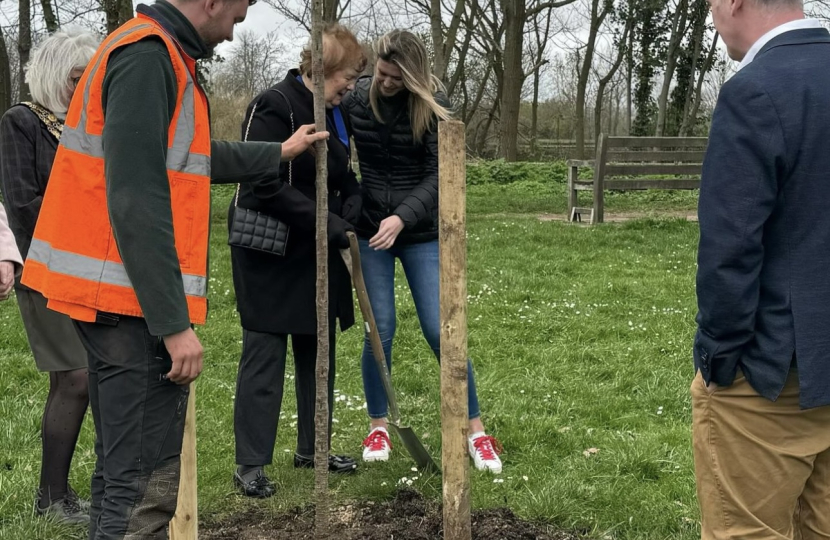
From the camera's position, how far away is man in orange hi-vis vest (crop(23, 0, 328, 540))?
2.22m

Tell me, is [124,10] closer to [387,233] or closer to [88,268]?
[387,233]

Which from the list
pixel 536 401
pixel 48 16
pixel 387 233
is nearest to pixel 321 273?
pixel 387 233

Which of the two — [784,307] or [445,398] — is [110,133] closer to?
[445,398]

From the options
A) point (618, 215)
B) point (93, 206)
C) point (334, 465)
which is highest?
point (93, 206)

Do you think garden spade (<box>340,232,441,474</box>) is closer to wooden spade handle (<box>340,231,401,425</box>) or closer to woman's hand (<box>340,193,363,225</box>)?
wooden spade handle (<box>340,231,401,425</box>)

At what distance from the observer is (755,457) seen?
2369 mm

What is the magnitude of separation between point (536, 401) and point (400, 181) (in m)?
1.92

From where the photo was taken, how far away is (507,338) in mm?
6934

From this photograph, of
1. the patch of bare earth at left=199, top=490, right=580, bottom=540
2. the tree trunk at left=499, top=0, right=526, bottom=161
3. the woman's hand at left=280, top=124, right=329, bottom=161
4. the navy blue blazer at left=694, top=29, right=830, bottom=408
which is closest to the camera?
the navy blue blazer at left=694, top=29, right=830, bottom=408

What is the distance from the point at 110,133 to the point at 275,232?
1618mm

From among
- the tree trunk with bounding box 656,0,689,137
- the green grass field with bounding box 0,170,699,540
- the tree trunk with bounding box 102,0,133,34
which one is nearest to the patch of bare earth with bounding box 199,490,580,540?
the green grass field with bounding box 0,170,699,540

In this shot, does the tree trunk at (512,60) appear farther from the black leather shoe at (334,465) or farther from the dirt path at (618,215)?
the black leather shoe at (334,465)

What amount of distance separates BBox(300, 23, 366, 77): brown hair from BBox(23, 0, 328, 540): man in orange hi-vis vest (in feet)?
3.83

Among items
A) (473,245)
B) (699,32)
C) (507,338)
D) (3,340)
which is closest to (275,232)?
(507,338)
